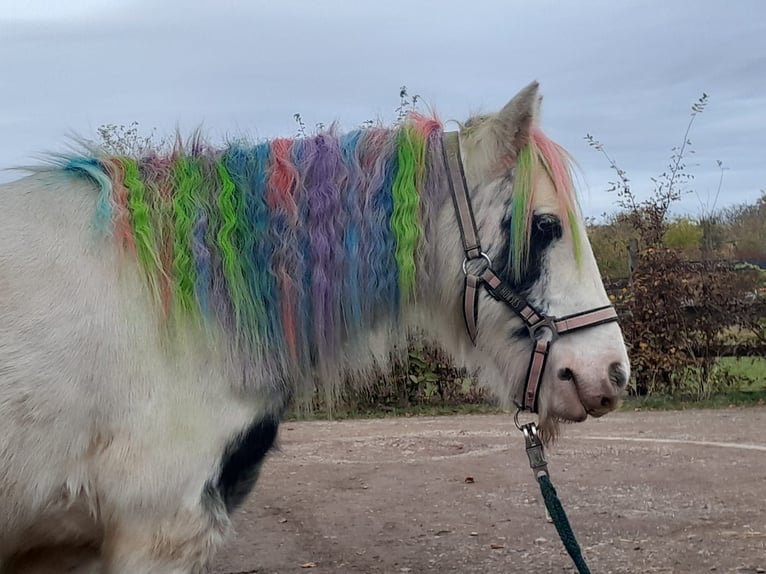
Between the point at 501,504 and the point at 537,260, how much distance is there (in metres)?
3.51

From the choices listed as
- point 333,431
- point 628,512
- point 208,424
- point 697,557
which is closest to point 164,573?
point 208,424

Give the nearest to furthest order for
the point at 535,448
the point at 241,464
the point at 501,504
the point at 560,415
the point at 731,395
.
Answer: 1. the point at 241,464
2. the point at 560,415
3. the point at 535,448
4. the point at 501,504
5. the point at 731,395

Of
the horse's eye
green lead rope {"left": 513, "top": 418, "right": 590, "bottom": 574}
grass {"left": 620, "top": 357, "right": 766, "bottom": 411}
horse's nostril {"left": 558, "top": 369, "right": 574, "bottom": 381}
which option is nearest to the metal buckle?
green lead rope {"left": 513, "top": 418, "right": 590, "bottom": 574}

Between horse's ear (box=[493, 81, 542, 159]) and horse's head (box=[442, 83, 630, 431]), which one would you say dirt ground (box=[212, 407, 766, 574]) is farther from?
horse's ear (box=[493, 81, 542, 159])

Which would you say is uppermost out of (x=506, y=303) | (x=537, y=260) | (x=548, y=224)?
(x=548, y=224)

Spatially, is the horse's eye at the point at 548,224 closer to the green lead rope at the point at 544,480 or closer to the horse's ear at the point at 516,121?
the horse's ear at the point at 516,121

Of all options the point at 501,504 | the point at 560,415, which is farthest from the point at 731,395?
the point at 560,415

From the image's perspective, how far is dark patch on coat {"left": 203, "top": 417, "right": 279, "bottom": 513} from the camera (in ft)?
7.16

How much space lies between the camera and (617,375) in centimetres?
239

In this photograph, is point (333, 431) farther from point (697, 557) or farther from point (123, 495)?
point (123, 495)

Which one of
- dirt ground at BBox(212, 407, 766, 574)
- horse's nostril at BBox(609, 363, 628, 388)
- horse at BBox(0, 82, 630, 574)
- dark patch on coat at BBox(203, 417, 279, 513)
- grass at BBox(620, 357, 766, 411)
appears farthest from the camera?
grass at BBox(620, 357, 766, 411)

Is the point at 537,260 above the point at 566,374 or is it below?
above

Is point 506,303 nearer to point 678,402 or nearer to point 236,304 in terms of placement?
point 236,304

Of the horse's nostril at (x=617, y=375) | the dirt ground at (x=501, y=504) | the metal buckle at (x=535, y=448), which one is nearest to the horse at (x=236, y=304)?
the horse's nostril at (x=617, y=375)
